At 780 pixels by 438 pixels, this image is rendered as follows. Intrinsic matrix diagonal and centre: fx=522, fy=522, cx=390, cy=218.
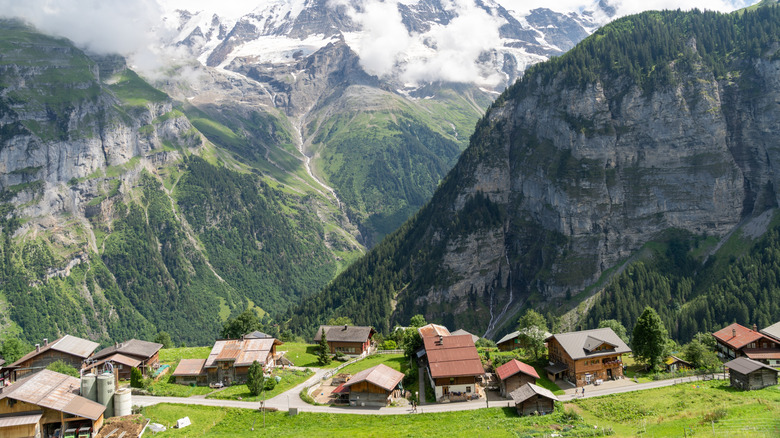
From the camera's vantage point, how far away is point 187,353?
107250 mm

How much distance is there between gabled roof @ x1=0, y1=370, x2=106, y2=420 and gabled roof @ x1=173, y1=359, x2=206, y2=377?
20.6 meters

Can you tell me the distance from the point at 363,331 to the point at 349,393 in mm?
42939

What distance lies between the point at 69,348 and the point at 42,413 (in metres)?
36.8

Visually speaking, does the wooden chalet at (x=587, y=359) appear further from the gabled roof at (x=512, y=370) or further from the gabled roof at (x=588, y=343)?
the gabled roof at (x=512, y=370)

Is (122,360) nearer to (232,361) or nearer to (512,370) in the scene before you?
(232,361)

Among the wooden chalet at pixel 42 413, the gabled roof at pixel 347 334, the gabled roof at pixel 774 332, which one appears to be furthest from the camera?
the gabled roof at pixel 347 334

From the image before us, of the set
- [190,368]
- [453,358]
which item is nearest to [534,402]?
[453,358]

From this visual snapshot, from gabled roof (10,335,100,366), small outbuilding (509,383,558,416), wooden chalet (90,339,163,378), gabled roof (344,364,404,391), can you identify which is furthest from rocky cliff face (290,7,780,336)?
gabled roof (10,335,100,366)

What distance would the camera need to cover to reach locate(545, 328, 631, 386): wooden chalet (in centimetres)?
8225

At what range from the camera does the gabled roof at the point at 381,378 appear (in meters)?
74.4

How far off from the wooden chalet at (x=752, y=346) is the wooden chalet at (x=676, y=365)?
9.04 m

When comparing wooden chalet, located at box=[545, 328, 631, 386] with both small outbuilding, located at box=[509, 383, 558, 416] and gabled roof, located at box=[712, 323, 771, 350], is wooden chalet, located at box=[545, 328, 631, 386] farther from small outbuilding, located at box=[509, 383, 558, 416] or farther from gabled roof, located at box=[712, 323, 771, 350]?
gabled roof, located at box=[712, 323, 771, 350]

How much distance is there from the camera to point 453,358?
8112cm

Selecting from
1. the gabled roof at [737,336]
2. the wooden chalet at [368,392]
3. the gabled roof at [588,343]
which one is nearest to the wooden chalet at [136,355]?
the wooden chalet at [368,392]
